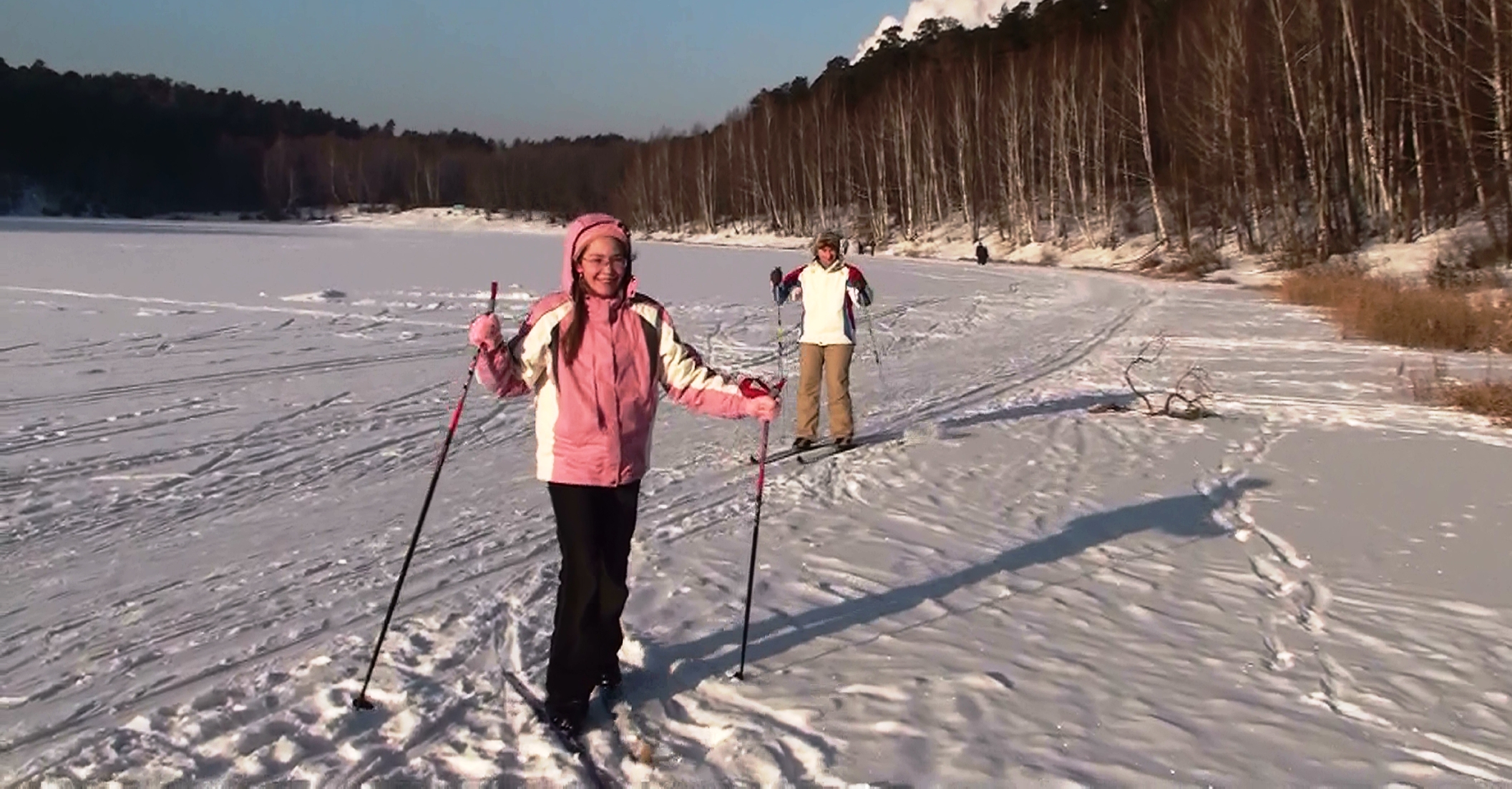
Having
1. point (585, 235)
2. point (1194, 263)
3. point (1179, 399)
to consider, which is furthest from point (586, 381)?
point (1194, 263)

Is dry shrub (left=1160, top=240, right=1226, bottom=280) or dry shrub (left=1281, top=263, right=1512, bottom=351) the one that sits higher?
dry shrub (left=1160, top=240, right=1226, bottom=280)

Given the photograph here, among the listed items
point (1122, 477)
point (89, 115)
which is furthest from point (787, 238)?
point (89, 115)

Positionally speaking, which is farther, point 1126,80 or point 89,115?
point 89,115

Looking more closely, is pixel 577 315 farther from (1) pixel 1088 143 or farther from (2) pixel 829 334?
(1) pixel 1088 143

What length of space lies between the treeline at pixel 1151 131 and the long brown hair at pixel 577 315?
988 inches

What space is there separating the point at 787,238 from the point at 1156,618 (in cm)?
6452

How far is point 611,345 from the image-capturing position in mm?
3604

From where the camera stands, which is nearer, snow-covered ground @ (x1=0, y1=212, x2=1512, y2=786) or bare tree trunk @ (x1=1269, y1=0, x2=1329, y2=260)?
snow-covered ground @ (x1=0, y1=212, x2=1512, y2=786)

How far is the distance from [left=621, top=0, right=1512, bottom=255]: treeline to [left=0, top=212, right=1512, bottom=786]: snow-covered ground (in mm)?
20748

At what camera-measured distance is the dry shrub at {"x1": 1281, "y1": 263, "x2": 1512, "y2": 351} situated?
1388cm

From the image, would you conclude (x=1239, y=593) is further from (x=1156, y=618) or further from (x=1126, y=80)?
(x=1126, y=80)

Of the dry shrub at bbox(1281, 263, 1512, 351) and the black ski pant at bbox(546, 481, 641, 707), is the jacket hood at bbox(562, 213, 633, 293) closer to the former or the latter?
Result: the black ski pant at bbox(546, 481, 641, 707)

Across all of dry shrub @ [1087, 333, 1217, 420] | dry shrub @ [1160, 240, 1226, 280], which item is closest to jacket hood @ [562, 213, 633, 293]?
dry shrub @ [1087, 333, 1217, 420]

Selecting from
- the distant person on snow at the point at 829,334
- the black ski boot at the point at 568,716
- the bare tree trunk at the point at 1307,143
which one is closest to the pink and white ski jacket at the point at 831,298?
the distant person on snow at the point at 829,334
